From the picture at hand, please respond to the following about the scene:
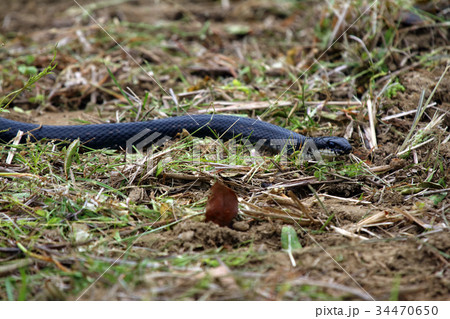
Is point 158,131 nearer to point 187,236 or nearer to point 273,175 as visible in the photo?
point 273,175

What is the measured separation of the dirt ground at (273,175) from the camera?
2623 millimetres

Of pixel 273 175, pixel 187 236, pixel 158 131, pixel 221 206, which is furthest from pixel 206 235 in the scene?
pixel 158 131

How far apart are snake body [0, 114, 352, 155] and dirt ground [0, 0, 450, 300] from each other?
48 cm

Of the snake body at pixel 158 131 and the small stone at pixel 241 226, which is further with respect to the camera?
the snake body at pixel 158 131

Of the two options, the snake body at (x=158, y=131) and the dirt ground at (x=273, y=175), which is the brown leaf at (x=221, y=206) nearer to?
the dirt ground at (x=273, y=175)

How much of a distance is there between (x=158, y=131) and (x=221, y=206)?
186 centimetres

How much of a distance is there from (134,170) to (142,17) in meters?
5.82

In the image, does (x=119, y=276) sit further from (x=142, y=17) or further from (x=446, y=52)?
(x=142, y=17)

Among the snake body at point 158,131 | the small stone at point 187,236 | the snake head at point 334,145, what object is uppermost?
the snake body at point 158,131

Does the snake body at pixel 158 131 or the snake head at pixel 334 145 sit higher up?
the snake body at pixel 158 131

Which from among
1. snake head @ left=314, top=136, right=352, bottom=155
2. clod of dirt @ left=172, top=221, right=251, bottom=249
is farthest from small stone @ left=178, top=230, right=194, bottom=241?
snake head @ left=314, top=136, right=352, bottom=155

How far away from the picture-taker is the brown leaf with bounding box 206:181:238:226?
3330mm

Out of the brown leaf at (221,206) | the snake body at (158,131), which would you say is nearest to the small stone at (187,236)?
the brown leaf at (221,206)

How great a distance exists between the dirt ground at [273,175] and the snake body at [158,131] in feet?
1.59
